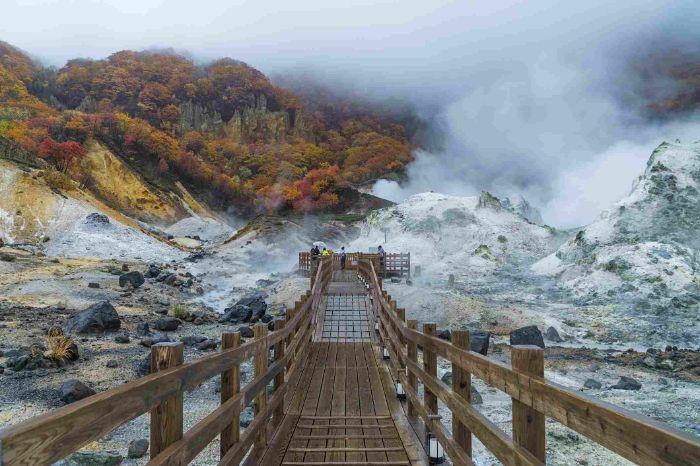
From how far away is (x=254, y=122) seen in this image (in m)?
94.1

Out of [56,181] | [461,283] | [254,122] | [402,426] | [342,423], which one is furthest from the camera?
[254,122]

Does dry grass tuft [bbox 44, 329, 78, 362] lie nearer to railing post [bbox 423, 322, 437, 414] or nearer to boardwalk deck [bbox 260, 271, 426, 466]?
boardwalk deck [bbox 260, 271, 426, 466]

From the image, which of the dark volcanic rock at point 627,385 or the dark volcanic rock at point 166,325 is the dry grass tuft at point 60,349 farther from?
the dark volcanic rock at point 627,385

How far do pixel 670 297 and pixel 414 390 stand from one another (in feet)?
68.9

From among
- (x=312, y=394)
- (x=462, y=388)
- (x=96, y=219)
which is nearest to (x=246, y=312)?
(x=312, y=394)

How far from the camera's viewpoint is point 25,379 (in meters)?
9.52

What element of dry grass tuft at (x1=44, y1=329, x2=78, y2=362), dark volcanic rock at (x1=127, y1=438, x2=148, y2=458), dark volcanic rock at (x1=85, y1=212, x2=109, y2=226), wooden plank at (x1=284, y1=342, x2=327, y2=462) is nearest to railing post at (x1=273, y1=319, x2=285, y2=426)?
wooden plank at (x1=284, y1=342, x2=327, y2=462)

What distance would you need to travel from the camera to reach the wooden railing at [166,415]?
4.81 feet

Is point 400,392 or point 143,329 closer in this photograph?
point 400,392

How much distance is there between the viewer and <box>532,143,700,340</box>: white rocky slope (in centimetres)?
2208

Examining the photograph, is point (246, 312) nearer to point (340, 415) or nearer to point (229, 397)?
point (340, 415)

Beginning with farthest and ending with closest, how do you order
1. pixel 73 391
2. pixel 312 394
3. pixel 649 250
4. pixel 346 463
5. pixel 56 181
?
pixel 56 181, pixel 649 250, pixel 73 391, pixel 312 394, pixel 346 463

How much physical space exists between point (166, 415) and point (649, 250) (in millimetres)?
28728

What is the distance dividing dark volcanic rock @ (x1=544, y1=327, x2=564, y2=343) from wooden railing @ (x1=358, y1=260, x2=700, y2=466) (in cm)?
1303
